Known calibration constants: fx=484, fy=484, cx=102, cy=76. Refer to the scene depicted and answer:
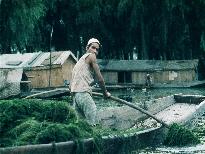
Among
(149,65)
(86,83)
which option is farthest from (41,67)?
(86,83)

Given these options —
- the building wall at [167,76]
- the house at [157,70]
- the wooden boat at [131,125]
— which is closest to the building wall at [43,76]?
the house at [157,70]

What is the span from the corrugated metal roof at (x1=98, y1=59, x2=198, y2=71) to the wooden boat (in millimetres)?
21168

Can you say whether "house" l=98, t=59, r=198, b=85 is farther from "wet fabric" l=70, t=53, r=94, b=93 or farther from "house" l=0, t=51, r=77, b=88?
"wet fabric" l=70, t=53, r=94, b=93

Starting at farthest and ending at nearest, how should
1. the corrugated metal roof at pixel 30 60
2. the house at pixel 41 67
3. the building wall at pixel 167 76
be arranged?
1. the building wall at pixel 167 76
2. the corrugated metal roof at pixel 30 60
3. the house at pixel 41 67

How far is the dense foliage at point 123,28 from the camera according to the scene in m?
40.0

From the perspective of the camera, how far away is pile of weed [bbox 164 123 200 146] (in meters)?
11.6

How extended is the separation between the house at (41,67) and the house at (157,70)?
8.26 meters

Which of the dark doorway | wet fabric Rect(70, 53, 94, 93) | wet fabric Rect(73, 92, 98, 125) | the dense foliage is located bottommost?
wet fabric Rect(73, 92, 98, 125)

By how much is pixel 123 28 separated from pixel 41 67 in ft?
48.6

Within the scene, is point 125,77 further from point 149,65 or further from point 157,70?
point 157,70

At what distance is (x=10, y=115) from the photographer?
28.3 ft

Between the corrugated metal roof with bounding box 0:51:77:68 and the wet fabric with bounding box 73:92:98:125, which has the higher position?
the corrugated metal roof with bounding box 0:51:77:68

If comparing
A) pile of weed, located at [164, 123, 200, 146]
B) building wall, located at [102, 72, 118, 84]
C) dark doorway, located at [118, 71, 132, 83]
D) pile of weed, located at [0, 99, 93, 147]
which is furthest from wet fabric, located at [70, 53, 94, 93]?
building wall, located at [102, 72, 118, 84]

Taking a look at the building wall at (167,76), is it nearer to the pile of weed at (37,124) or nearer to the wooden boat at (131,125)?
the wooden boat at (131,125)
